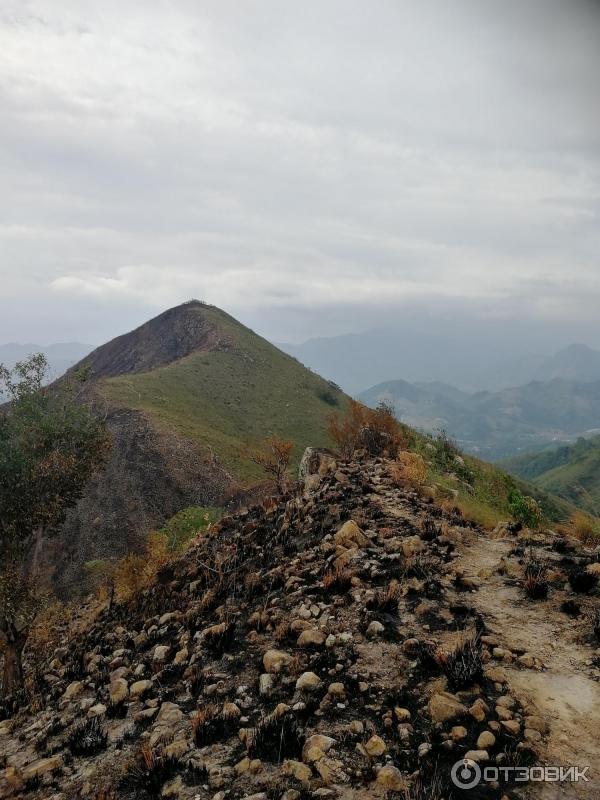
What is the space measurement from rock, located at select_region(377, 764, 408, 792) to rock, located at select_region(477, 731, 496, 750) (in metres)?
0.95

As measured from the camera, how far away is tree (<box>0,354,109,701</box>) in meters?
13.5

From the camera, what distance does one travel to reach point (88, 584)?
109 ft

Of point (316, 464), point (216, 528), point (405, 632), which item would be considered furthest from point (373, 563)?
point (316, 464)

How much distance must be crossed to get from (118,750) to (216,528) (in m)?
9.27

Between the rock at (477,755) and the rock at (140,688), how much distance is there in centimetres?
542

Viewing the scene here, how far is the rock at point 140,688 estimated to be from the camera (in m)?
7.69

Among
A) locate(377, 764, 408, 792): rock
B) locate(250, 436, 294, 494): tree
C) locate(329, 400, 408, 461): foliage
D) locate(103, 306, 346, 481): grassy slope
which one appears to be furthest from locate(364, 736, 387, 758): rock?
locate(103, 306, 346, 481): grassy slope

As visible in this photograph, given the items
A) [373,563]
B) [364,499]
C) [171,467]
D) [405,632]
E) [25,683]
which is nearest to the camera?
[405,632]

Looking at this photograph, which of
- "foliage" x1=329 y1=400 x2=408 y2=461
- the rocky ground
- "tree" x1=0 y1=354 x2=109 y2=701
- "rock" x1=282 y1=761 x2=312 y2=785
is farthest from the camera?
"foliage" x1=329 y1=400 x2=408 y2=461

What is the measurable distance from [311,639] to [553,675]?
11.5 ft

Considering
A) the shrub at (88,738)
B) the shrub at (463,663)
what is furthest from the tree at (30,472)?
the shrub at (463,663)

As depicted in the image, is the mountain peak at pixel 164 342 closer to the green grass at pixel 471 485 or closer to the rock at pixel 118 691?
the green grass at pixel 471 485

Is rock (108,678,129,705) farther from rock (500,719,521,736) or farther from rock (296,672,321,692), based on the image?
rock (500,719,521,736)

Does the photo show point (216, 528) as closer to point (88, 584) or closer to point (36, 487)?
point (36, 487)
